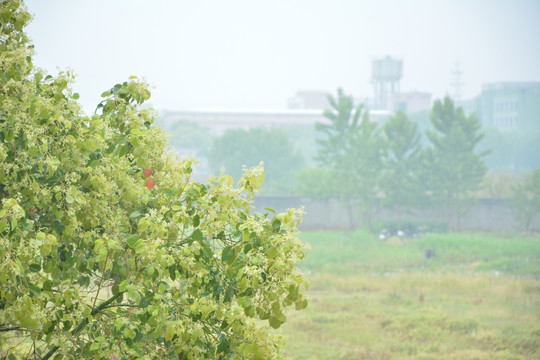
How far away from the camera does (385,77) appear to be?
10594 centimetres

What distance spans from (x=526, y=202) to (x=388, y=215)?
8.50m

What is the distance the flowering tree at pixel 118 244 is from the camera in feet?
11.0

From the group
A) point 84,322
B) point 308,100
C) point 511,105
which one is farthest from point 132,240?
point 308,100

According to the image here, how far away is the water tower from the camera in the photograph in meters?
104

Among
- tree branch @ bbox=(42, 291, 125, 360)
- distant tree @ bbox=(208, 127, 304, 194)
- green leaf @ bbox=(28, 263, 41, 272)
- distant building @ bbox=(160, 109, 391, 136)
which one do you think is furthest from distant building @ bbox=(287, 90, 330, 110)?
green leaf @ bbox=(28, 263, 41, 272)

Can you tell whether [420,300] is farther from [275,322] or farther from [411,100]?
[411,100]

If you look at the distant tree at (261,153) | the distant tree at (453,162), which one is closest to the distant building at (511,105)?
the distant tree at (261,153)

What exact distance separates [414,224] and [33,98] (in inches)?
1510

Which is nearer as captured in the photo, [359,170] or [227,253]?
[227,253]

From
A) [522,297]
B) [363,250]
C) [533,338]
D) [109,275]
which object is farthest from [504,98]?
[109,275]

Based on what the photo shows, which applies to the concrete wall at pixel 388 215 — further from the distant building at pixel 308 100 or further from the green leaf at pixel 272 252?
the distant building at pixel 308 100

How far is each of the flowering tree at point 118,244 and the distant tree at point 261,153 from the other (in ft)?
175

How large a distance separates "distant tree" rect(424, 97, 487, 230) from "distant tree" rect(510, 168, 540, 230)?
2614 mm

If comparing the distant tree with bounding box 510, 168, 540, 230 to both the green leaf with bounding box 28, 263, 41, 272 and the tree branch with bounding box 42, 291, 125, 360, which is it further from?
the green leaf with bounding box 28, 263, 41, 272
